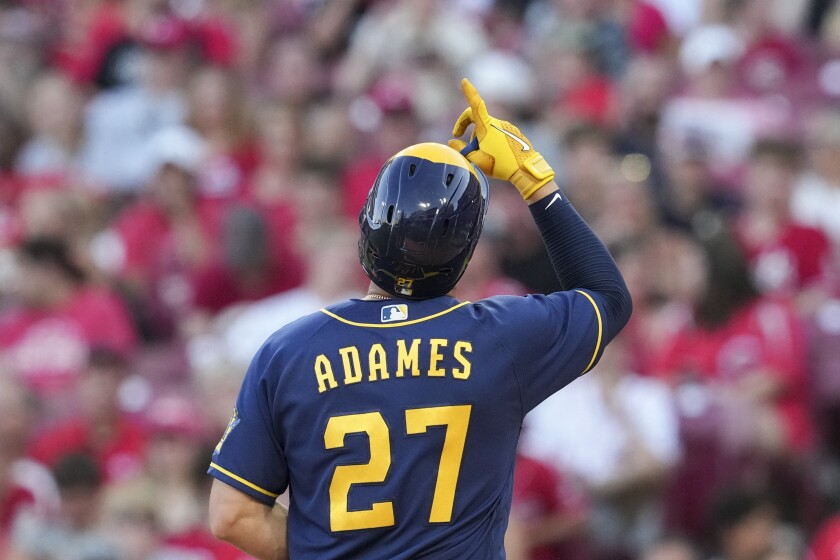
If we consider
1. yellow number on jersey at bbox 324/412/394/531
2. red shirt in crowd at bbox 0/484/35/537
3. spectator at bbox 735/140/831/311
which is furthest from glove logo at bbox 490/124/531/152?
spectator at bbox 735/140/831/311

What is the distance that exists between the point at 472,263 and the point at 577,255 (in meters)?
3.42

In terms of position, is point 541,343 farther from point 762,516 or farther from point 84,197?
point 84,197

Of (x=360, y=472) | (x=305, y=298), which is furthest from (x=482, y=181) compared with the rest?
(x=305, y=298)

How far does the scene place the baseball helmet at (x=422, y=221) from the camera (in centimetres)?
304

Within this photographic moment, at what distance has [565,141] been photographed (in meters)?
8.45

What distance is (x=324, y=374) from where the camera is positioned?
9.91 feet

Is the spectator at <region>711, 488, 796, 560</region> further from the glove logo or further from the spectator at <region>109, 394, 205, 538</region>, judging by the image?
the glove logo

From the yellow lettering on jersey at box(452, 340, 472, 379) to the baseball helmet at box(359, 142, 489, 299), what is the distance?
0.55 feet

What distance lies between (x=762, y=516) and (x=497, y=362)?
11.1ft

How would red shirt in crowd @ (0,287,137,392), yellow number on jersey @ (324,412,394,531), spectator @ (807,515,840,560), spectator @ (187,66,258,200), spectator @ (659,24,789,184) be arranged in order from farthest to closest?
1. spectator @ (187,66,258,200)
2. spectator @ (659,24,789,184)
3. red shirt in crowd @ (0,287,137,392)
4. spectator @ (807,515,840,560)
5. yellow number on jersey @ (324,412,394,531)

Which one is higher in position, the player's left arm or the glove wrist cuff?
the glove wrist cuff

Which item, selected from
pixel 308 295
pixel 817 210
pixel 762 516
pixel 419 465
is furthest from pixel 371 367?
pixel 817 210

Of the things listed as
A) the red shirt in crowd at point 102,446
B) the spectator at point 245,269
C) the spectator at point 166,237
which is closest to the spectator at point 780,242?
the spectator at point 245,269

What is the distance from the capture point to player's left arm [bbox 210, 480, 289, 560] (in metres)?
3.09
